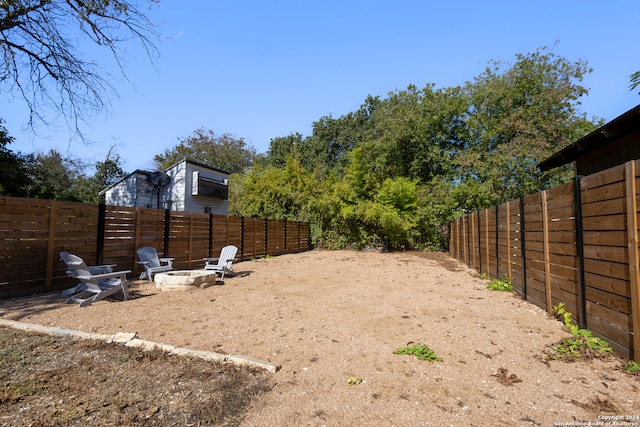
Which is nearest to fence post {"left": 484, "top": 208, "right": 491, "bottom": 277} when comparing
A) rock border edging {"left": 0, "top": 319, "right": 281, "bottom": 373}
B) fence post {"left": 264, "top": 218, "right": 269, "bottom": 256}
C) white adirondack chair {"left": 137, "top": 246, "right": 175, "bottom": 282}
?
rock border edging {"left": 0, "top": 319, "right": 281, "bottom": 373}

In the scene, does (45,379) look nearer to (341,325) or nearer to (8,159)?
(341,325)

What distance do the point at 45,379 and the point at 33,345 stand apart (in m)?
1.07

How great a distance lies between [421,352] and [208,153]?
119 feet

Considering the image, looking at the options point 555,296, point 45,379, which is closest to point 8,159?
point 45,379

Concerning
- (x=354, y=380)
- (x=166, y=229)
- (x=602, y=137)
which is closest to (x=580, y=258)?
(x=354, y=380)

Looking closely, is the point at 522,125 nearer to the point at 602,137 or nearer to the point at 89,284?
the point at 602,137

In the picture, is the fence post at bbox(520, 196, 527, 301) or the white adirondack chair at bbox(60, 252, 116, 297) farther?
the fence post at bbox(520, 196, 527, 301)

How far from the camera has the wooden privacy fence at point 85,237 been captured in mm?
5793

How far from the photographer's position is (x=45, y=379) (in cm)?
264

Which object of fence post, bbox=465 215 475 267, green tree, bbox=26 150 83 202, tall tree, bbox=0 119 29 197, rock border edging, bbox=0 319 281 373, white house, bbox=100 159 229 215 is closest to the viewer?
rock border edging, bbox=0 319 281 373

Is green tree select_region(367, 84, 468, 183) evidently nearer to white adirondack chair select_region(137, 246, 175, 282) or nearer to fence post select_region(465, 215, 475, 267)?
fence post select_region(465, 215, 475, 267)

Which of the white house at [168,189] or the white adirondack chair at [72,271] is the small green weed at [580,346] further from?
the white house at [168,189]

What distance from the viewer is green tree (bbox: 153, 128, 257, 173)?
3597 centimetres

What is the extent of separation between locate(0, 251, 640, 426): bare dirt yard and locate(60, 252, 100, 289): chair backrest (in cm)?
46
